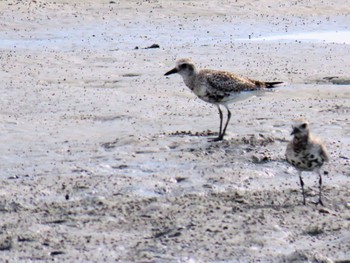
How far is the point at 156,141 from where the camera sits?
41.6 feet

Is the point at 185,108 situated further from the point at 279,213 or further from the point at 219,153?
the point at 279,213

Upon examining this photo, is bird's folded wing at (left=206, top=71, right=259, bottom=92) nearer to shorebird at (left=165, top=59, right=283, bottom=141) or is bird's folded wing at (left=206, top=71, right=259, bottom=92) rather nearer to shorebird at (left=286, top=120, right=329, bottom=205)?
shorebird at (left=165, top=59, right=283, bottom=141)

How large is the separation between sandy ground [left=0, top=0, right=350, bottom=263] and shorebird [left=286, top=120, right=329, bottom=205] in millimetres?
402

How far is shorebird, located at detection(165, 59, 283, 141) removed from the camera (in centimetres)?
1302

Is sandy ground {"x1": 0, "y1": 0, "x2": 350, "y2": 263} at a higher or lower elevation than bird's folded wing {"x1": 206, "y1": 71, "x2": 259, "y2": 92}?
lower

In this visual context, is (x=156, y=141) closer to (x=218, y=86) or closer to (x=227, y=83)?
(x=218, y=86)

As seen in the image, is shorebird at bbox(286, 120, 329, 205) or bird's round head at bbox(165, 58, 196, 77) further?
bird's round head at bbox(165, 58, 196, 77)

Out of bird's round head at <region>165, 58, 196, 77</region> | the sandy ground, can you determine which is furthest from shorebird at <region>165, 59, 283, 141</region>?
the sandy ground

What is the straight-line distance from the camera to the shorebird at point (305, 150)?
10359 millimetres

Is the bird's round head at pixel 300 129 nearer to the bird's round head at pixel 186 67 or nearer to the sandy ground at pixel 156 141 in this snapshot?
the sandy ground at pixel 156 141

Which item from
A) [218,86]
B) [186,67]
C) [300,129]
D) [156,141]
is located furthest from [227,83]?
[300,129]

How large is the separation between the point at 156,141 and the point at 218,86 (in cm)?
102

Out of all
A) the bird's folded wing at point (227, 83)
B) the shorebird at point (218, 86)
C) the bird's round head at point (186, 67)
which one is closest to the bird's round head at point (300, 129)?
the shorebird at point (218, 86)

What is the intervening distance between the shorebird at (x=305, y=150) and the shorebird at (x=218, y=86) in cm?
247
